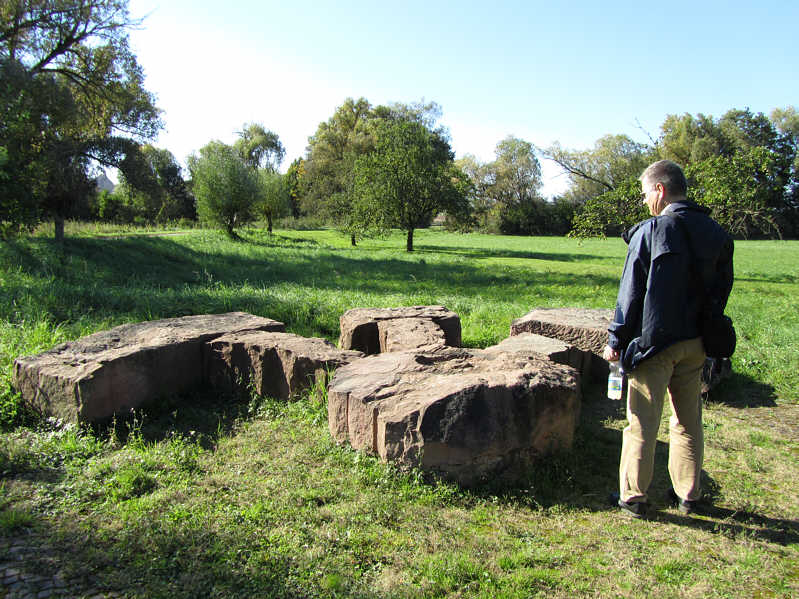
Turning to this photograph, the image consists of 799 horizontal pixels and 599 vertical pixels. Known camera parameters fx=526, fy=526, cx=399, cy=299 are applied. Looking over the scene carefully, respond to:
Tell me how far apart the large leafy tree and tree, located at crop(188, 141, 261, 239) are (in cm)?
809

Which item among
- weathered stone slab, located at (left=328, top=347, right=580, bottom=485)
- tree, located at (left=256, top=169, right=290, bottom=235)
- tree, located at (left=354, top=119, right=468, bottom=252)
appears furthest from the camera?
tree, located at (left=256, top=169, right=290, bottom=235)

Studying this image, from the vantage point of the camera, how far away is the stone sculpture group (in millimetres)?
3668

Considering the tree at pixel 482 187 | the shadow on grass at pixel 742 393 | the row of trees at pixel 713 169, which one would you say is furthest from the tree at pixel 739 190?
the tree at pixel 482 187

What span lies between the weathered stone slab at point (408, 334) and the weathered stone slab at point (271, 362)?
0.61 metres

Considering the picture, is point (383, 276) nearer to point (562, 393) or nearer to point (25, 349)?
point (25, 349)

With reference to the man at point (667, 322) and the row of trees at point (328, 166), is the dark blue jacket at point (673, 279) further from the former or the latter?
the row of trees at point (328, 166)

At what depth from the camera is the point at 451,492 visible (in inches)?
138

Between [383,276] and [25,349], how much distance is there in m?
10.9

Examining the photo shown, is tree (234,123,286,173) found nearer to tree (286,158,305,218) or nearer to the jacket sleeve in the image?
tree (286,158,305,218)

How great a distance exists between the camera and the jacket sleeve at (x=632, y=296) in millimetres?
3236

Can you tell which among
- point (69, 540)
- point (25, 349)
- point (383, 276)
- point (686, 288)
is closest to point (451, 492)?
point (686, 288)

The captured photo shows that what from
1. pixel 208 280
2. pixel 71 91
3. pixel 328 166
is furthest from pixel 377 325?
pixel 328 166

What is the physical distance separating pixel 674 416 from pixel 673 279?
98cm

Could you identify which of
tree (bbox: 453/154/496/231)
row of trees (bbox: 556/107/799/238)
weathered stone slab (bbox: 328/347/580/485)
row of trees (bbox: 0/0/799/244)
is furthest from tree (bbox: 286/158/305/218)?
weathered stone slab (bbox: 328/347/580/485)
